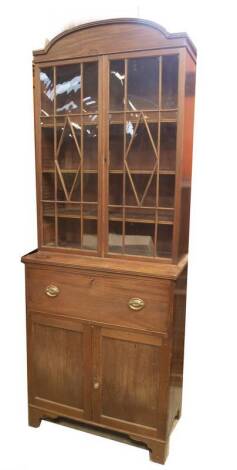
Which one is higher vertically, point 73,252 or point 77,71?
point 77,71

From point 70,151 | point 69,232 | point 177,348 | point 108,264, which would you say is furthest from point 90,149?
A: point 177,348

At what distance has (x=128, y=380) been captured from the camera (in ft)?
6.25

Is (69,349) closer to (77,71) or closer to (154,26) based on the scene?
(77,71)

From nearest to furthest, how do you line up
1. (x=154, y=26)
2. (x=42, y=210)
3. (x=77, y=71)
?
(x=154, y=26) → (x=77, y=71) → (x=42, y=210)

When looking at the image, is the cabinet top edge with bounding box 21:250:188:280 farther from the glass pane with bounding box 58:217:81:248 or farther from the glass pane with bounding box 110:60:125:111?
the glass pane with bounding box 110:60:125:111

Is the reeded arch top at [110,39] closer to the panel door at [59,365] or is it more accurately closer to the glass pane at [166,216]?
the glass pane at [166,216]

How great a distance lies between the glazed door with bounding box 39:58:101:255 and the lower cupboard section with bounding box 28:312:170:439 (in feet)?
1.52

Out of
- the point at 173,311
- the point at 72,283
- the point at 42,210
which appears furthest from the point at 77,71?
the point at 173,311

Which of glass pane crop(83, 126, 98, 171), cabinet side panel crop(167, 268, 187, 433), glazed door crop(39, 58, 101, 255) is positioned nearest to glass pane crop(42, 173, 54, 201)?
glazed door crop(39, 58, 101, 255)

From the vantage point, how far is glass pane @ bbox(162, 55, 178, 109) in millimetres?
1780

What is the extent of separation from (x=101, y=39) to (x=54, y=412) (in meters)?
1.98

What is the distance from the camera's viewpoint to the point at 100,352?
194 centimetres

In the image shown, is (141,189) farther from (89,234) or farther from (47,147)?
(47,147)

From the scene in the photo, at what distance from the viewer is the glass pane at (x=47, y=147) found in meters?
2.04
